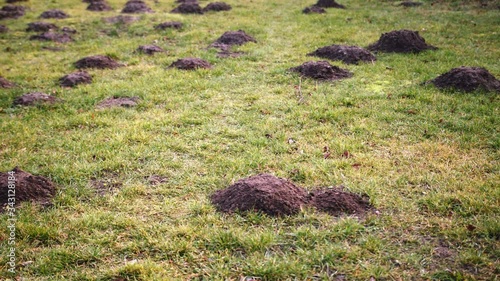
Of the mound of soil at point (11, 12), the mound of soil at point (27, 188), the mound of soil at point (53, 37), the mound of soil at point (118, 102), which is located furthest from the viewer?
the mound of soil at point (11, 12)

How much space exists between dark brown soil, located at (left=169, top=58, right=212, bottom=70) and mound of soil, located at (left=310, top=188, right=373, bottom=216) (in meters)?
6.70

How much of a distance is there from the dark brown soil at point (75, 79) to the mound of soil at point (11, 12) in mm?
11768

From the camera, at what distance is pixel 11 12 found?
19188mm

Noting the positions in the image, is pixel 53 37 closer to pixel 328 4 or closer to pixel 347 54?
pixel 347 54

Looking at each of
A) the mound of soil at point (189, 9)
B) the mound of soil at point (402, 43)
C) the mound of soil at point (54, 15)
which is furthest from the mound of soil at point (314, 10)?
the mound of soil at point (54, 15)

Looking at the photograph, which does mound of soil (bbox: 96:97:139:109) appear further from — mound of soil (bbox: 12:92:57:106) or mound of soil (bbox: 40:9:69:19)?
mound of soil (bbox: 40:9:69:19)

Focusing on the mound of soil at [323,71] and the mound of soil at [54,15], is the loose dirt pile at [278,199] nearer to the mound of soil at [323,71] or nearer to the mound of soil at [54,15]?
the mound of soil at [323,71]

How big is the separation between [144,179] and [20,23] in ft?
52.1

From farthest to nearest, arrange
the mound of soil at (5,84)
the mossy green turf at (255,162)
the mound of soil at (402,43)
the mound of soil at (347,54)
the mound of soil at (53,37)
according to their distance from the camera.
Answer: the mound of soil at (53,37) → the mound of soil at (402,43) → the mound of soil at (347,54) → the mound of soil at (5,84) → the mossy green turf at (255,162)

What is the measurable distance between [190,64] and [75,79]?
3083mm

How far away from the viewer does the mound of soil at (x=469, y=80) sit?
27.0ft

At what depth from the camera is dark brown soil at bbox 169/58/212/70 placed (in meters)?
10.8

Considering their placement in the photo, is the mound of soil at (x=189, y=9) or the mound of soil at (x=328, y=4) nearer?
the mound of soil at (x=328, y=4)

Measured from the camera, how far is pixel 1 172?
573 centimetres
